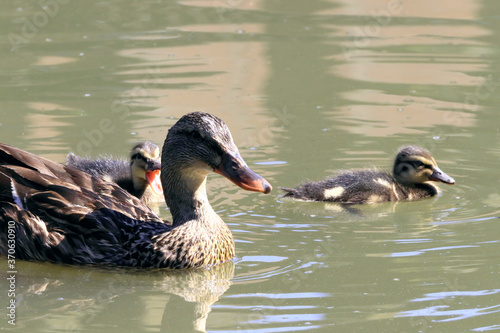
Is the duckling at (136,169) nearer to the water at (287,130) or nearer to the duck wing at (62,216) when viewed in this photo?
the water at (287,130)

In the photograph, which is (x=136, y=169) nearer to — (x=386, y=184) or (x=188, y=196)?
(x=188, y=196)

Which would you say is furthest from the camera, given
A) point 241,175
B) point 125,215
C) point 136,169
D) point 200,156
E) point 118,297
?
point 136,169

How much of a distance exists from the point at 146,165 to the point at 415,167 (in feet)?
7.13

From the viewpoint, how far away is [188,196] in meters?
6.31

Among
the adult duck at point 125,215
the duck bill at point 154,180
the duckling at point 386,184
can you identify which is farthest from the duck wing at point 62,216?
the duckling at point 386,184

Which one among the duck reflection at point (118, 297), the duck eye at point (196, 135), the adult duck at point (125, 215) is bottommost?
the duck reflection at point (118, 297)

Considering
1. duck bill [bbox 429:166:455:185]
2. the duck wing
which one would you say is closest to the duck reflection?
the duck wing

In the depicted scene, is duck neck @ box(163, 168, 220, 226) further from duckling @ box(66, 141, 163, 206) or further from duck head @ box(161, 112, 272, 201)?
duckling @ box(66, 141, 163, 206)

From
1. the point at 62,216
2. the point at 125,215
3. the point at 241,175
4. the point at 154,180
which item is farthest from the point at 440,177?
the point at 62,216

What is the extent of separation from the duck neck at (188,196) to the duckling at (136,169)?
5.03 ft

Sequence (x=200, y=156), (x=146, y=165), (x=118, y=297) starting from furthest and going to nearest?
(x=146, y=165), (x=200, y=156), (x=118, y=297)

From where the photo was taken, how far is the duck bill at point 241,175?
588cm

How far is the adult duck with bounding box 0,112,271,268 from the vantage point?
242 inches

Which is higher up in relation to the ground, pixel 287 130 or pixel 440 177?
pixel 287 130
